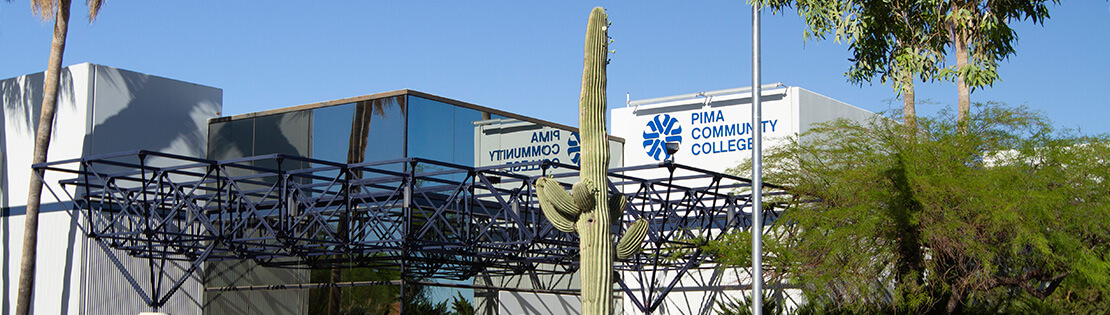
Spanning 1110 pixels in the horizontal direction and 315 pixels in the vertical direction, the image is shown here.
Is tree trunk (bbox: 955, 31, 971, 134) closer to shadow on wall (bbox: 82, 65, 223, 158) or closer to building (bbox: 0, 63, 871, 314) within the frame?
building (bbox: 0, 63, 871, 314)

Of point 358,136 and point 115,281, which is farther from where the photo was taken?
point 358,136

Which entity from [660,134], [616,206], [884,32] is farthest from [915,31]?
[660,134]

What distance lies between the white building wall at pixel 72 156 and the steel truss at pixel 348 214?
0.44m

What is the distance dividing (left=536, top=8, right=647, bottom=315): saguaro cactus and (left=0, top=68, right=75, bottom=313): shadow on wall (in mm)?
16643

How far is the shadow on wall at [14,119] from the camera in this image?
2623cm

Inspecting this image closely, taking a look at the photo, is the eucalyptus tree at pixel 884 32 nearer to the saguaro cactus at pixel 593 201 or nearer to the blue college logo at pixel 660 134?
the saguaro cactus at pixel 593 201

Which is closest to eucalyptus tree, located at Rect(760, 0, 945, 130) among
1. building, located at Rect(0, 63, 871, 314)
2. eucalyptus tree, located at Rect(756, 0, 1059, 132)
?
eucalyptus tree, located at Rect(756, 0, 1059, 132)

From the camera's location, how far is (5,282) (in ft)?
85.8

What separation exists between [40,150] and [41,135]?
14.8 inches

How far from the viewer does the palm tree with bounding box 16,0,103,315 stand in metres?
24.0

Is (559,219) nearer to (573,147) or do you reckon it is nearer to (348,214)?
(348,214)

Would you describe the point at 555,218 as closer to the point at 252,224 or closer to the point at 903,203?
the point at 903,203

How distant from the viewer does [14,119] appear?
26922 millimetres

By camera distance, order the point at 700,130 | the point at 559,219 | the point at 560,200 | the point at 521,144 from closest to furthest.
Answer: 1. the point at 560,200
2. the point at 559,219
3. the point at 521,144
4. the point at 700,130
